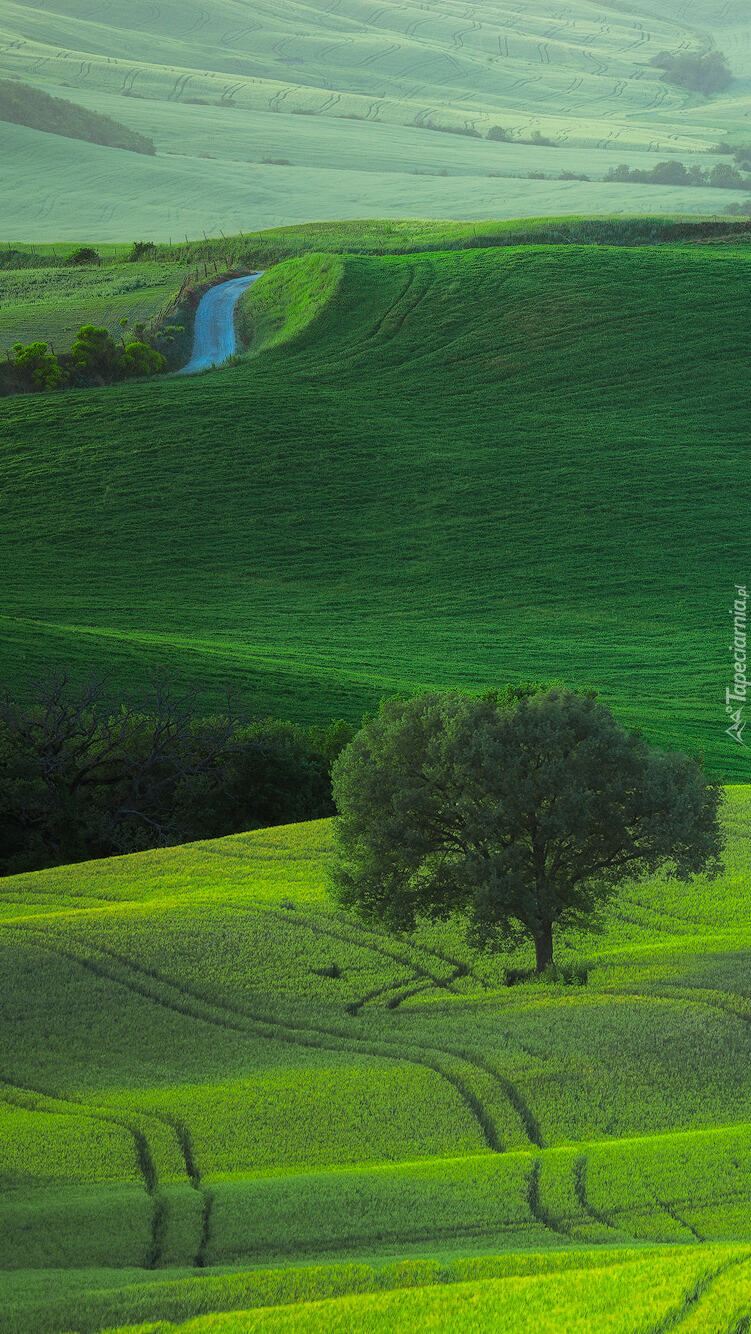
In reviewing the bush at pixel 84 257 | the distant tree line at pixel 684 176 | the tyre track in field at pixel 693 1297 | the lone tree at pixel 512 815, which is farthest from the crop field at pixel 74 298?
the distant tree line at pixel 684 176

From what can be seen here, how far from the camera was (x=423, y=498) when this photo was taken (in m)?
66.7

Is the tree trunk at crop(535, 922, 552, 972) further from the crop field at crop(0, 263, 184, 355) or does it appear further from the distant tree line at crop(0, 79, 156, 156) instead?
the distant tree line at crop(0, 79, 156, 156)

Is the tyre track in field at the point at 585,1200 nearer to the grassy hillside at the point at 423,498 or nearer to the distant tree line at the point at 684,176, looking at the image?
the grassy hillside at the point at 423,498

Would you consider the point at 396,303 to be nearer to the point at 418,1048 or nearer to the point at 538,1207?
the point at 418,1048

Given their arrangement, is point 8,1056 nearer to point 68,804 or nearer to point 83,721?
point 68,804

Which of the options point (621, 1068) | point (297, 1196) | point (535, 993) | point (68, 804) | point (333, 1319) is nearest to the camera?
point (333, 1319)

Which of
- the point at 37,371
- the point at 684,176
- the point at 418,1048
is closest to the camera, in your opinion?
the point at 418,1048

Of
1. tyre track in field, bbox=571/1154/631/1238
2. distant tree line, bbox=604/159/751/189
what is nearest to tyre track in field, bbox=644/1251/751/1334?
tyre track in field, bbox=571/1154/631/1238

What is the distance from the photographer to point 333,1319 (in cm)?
948

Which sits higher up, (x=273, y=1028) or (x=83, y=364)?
(x=83, y=364)

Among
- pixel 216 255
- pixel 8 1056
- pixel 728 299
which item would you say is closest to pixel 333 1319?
pixel 8 1056

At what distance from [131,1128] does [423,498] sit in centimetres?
Result: 5428

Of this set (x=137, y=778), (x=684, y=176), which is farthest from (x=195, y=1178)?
(x=684, y=176)

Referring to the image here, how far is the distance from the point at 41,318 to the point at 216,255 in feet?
73.5
